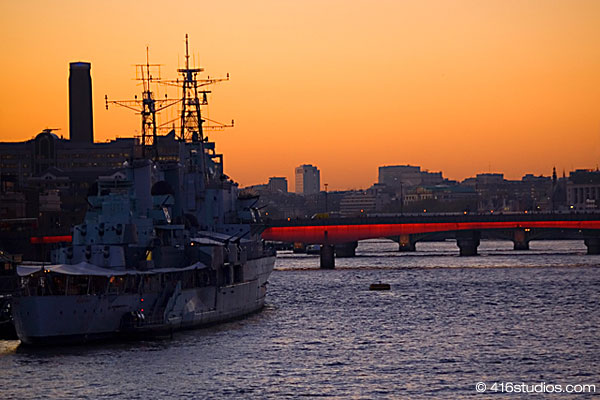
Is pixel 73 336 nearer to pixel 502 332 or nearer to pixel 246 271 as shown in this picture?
pixel 246 271

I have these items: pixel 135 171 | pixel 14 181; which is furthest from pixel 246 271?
pixel 14 181

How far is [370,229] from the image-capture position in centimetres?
17888

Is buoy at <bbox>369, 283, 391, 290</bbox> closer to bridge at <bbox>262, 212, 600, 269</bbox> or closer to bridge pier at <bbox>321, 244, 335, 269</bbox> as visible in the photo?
bridge pier at <bbox>321, 244, 335, 269</bbox>

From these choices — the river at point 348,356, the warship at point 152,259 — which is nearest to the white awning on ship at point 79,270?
the warship at point 152,259

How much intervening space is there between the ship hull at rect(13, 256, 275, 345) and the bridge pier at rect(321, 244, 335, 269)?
9033 cm

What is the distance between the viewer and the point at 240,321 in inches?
3258

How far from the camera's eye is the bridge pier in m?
166

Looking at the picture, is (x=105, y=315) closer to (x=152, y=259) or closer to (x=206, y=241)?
(x=152, y=259)

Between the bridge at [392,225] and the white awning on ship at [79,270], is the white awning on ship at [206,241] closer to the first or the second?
the white awning on ship at [79,270]

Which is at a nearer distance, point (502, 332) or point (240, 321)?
point (502, 332)

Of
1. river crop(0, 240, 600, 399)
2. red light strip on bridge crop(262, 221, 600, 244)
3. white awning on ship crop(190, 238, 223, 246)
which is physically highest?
red light strip on bridge crop(262, 221, 600, 244)

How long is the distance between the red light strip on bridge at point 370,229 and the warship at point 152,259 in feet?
258

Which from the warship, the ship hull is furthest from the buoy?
the ship hull

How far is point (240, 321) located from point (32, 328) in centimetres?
2190
